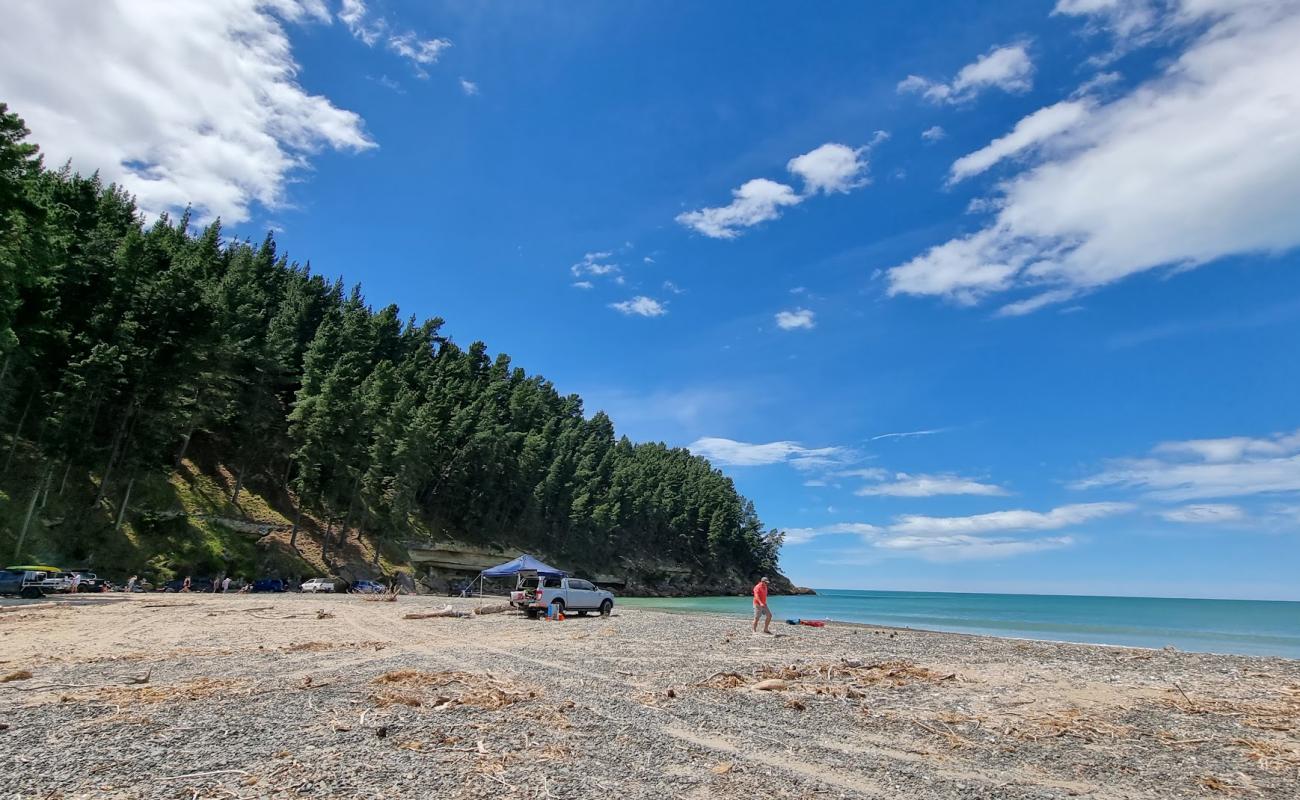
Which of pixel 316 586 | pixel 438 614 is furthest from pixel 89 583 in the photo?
pixel 438 614

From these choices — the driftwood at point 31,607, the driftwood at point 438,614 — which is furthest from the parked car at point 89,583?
the driftwood at point 438,614

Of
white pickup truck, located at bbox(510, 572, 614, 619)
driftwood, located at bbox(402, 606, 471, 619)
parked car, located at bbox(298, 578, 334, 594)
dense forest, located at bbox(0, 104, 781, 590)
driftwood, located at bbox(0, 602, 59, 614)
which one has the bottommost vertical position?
parked car, located at bbox(298, 578, 334, 594)

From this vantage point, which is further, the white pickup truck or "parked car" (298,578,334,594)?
"parked car" (298,578,334,594)

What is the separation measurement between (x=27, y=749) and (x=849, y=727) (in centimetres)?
1020

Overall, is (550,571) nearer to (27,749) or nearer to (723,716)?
(723,716)

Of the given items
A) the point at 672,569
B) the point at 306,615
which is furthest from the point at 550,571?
the point at 672,569

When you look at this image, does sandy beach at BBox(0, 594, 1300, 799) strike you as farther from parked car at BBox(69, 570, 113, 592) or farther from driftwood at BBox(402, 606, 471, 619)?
parked car at BBox(69, 570, 113, 592)

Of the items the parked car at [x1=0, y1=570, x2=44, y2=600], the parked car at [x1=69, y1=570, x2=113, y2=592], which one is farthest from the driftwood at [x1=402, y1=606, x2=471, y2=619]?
the parked car at [x1=69, y1=570, x2=113, y2=592]

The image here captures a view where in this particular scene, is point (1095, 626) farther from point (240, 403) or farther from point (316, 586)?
point (240, 403)

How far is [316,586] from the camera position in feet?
160

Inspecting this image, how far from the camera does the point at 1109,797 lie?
679 cm

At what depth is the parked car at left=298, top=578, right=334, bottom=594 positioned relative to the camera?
159 ft

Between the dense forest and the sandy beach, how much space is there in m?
26.5

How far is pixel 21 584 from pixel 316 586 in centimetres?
2010
